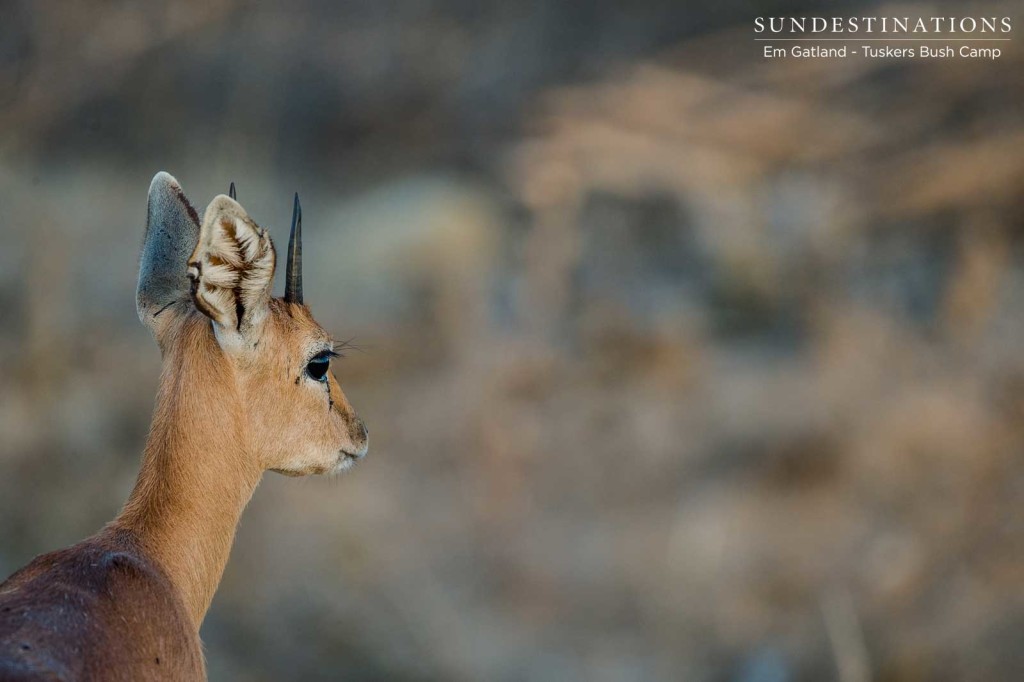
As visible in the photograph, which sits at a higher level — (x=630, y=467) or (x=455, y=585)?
(x=630, y=467)

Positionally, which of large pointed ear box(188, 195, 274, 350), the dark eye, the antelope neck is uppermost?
large pointed ear box(188, 195, 274, 350)

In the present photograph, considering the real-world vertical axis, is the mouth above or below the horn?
below

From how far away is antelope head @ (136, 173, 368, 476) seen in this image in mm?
3467

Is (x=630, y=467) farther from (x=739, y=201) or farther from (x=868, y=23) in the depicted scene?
(x=868, y=23)

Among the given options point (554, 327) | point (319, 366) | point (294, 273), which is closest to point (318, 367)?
point (319, 366)

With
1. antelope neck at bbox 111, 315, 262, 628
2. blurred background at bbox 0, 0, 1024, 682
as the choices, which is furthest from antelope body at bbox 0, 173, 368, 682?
blurred background at bbox 0, 0, 1024, 682

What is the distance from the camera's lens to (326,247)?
7.09m

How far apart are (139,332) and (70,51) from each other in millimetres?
1690

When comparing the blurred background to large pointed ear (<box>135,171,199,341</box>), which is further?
the blurred background

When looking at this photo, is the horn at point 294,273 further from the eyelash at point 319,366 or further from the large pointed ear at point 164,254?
the large pointed ear at point 164,254

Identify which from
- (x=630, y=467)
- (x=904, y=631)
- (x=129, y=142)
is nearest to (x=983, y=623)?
(x=904, y=631)

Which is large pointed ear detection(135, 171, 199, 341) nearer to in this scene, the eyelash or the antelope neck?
the antelope neck

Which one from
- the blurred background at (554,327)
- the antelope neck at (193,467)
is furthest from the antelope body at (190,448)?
the blurred background at (554,327)

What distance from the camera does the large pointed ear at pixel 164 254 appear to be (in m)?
3.89
